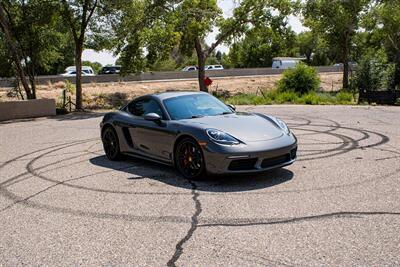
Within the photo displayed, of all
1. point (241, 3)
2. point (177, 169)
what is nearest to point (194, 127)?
point (177, 169)

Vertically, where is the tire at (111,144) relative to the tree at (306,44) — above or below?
below

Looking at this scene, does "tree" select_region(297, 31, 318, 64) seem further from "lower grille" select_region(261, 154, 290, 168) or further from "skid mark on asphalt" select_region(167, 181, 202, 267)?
"skid mark on asphalt" select_region(167, 181, 202, 267)

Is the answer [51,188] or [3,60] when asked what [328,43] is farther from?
[51,188]

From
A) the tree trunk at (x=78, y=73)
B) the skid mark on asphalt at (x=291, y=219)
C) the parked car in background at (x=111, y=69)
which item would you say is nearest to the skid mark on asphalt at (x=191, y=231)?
the skid mark on asphalt at (x=291, y=219)

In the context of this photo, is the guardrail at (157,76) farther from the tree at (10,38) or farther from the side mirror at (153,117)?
the side mirror at (153,117)

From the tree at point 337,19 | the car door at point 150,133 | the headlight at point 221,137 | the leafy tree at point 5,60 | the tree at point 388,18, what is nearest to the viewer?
the headlight at point 221,137

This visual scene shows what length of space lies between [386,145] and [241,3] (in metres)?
22.6

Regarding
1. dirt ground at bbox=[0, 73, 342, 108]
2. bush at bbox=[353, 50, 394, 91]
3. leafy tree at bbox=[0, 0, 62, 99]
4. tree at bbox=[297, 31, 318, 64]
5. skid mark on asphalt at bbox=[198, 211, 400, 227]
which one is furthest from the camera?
tree at bbox=[297, 31, 318, 64]

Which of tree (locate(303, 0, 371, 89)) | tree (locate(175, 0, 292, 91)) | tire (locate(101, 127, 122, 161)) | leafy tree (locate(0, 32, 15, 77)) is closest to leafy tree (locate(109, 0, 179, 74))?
tree (locate(175, 0, 292, 91))

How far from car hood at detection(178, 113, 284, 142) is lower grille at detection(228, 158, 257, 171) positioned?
304 millimetres

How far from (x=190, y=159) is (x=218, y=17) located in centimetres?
2449

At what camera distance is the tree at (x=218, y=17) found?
2899 centimetres

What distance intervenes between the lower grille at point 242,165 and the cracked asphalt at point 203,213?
25 cm

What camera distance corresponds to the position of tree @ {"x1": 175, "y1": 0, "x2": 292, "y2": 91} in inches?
1141
